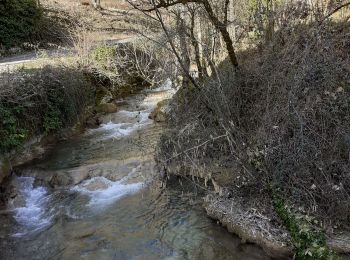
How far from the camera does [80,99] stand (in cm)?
1253

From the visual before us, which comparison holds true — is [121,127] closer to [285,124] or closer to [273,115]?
[273,115]

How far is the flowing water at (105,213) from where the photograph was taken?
6.66 m

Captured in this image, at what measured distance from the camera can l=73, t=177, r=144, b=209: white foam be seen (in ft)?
27.5

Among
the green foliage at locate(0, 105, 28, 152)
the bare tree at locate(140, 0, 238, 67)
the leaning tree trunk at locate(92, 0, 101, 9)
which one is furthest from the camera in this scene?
the leaning tree trunk at locate(92, 0, 101, 9)

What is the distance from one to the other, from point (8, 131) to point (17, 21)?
867 centimetres

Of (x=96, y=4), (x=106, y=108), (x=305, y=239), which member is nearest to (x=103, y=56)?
(x=106, y=108)

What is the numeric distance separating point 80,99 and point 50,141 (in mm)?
1874

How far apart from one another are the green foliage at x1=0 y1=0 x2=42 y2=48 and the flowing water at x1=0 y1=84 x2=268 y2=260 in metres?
7.54

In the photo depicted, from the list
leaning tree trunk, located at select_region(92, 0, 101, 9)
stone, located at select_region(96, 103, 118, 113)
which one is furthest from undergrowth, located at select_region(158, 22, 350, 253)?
leaning tree trunk, located at select_region(92, 0, 101, 9)

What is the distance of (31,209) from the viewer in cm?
834

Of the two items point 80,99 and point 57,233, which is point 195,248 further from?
point 80,99

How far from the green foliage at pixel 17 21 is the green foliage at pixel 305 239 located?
540 inches

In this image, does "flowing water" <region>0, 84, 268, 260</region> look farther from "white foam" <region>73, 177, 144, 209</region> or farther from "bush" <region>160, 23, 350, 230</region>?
"bush" <region>160, 23, 350, 230</region>

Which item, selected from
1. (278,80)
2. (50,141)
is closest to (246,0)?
(278,80)
